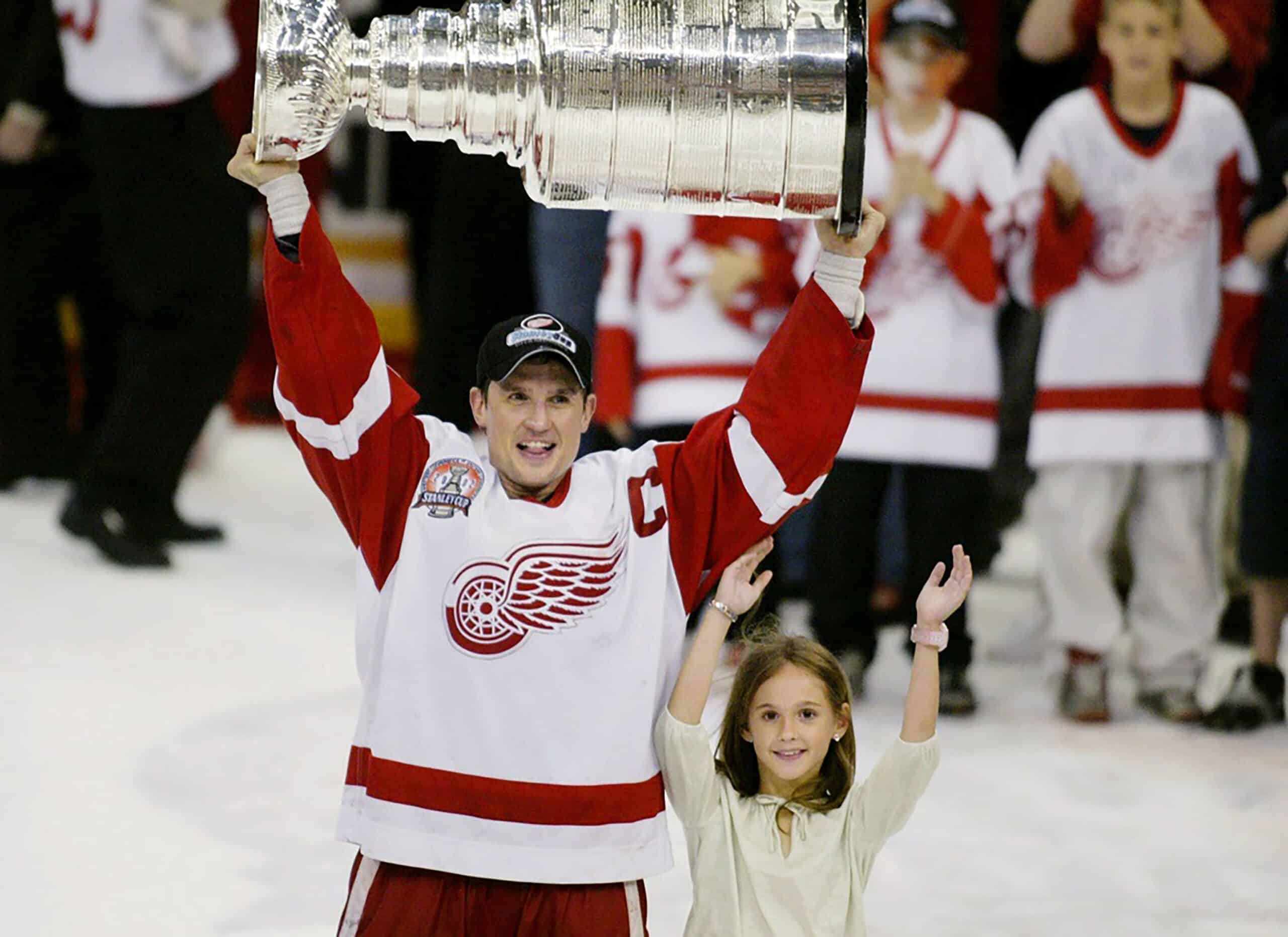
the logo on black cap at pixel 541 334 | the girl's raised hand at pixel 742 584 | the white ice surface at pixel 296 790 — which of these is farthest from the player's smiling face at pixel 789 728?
the white ice surface at pixel 296 790

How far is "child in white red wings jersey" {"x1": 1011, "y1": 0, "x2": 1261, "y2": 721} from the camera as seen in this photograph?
12.7 feet

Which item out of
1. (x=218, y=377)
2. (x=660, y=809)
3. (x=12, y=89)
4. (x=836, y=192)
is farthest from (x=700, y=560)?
(x=12, y=89)

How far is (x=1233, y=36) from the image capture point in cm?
414

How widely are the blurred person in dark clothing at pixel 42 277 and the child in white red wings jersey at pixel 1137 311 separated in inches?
98.5

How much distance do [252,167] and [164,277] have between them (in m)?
2.45

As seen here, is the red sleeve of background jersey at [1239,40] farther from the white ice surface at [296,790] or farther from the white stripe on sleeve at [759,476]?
the white stripe on sleeve at [759,476]

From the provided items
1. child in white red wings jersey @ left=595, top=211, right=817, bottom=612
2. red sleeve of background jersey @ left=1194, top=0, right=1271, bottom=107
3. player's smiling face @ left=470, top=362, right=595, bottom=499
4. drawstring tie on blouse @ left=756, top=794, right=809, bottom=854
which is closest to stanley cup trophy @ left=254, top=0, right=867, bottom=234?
player's smiling face @ left=470, top=362, right=595, bottom=499

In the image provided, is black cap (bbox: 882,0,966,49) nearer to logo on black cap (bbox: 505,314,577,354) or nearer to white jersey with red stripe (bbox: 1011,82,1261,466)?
white jersey with red stripe (bbox: 1011,82,1261,466)

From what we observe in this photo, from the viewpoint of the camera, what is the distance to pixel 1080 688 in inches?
155

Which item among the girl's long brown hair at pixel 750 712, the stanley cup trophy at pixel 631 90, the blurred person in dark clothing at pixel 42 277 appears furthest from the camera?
the blurred person in dark clothing at pixel 42 277

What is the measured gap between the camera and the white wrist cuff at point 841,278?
7.21 ft

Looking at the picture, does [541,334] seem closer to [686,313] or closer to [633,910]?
[633,910]

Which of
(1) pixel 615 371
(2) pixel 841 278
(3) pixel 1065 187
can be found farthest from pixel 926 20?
(2) pixel 841 278

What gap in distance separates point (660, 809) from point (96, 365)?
357cm
